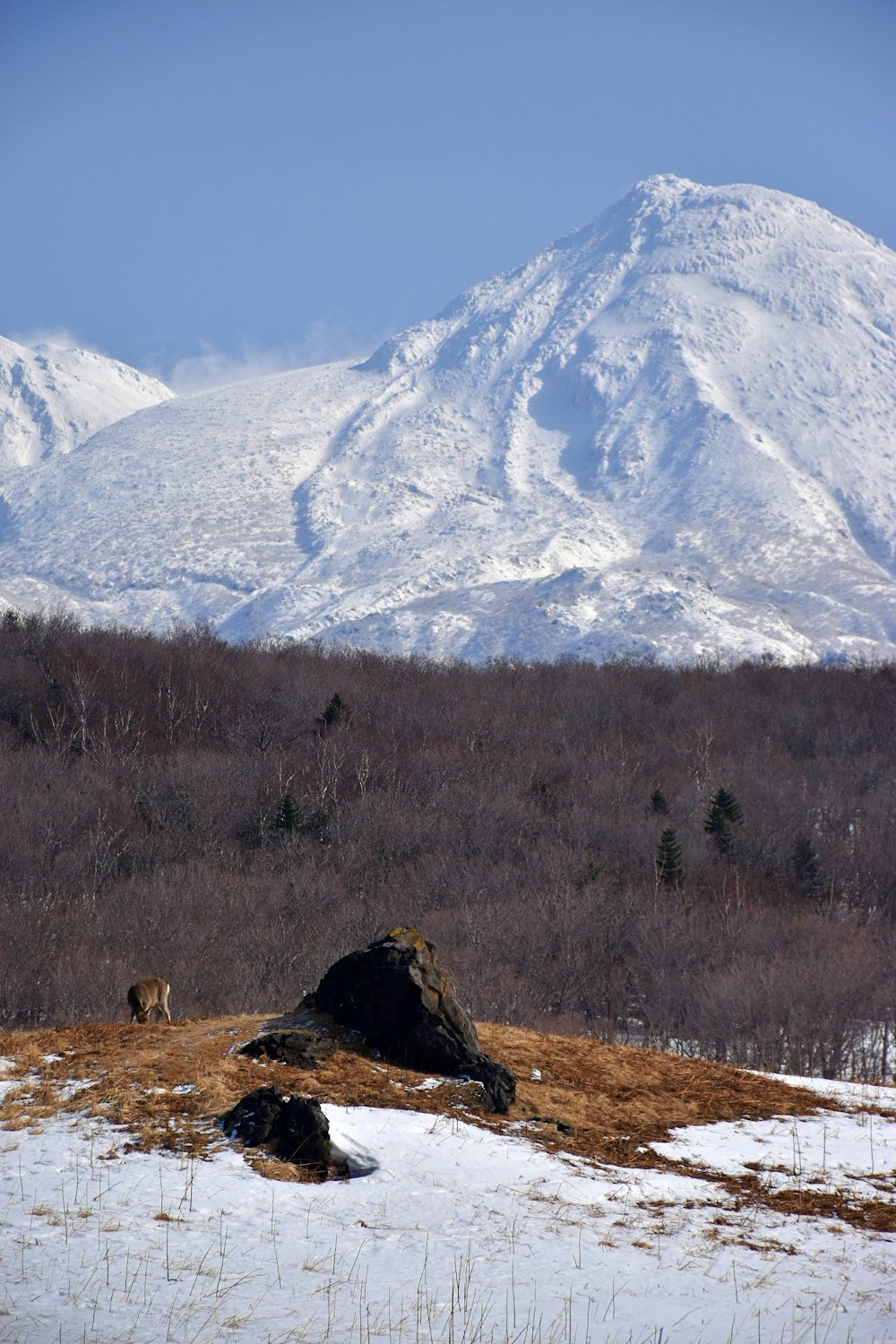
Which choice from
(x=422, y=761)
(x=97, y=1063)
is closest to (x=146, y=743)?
(x=422, y=761)

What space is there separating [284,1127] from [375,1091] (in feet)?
5.48

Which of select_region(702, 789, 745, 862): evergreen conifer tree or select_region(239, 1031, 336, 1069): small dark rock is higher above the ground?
select_region(702, 789, 745, 862): evergreen conifer tree

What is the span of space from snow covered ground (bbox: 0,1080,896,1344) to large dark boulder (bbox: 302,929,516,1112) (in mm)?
1292

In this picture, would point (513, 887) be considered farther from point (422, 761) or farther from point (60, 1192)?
point (60, 1192)

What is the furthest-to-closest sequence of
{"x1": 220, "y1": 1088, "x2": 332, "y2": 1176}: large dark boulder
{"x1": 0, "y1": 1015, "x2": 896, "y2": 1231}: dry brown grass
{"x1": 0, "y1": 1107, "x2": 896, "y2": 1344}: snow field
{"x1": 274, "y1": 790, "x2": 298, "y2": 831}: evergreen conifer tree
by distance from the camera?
1. {"x1": 274, "y1": 790, "x2": 298, "y2": 831}: evergreen conifer tree
2. {"x1": 0, "y1": 1015, "x2": 896, "y2": 1231}: dry brown grass
3. {"x1": 220, "y1": 1088, "x2": 332, "y2": 1176}: large dark boulder
4. {"x1": 0, "y1": 1107, "x2": 896, "y2": 1344}: snow field

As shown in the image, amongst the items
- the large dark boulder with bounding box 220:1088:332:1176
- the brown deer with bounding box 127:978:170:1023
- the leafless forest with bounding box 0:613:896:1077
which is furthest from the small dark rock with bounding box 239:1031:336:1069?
the leafless forest with bounding box 0:613:896:1077

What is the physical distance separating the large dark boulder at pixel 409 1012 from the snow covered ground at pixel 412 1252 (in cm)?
129

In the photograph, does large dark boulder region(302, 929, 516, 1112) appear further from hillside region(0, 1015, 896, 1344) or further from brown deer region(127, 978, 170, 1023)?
brown deer region(127, 978, 170, 1023)

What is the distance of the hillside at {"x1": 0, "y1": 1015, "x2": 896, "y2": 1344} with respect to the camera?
6910 mm

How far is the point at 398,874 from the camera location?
5897 centimetres

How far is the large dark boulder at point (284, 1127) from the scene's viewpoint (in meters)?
8.81

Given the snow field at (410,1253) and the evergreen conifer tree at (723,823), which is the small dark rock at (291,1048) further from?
the evergreen conifer tree at (723,823)

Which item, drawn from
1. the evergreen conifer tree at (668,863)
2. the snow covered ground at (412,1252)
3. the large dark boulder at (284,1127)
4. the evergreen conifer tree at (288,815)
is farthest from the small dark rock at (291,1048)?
the evergreen conifer tree at (288,815)

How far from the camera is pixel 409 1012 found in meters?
11.3
